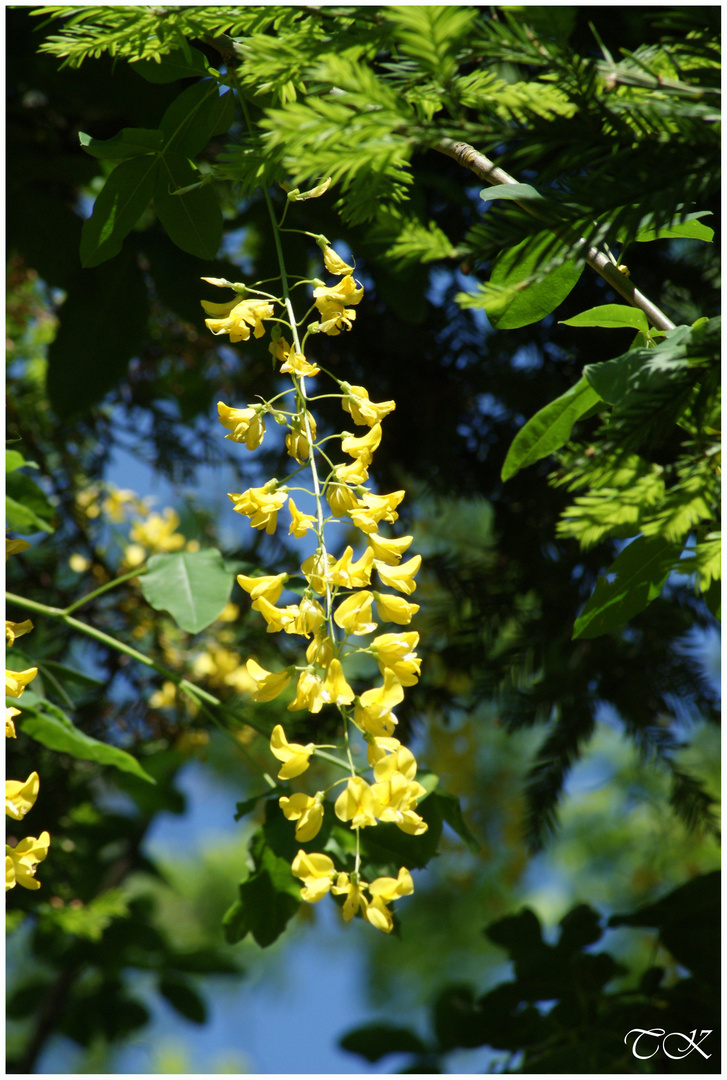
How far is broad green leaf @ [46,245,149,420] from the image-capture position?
3.80 feet

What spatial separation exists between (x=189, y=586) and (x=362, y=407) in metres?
0.32

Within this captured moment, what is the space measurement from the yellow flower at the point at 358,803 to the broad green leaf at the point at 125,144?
0.48 meters

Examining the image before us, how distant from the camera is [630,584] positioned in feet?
1.61

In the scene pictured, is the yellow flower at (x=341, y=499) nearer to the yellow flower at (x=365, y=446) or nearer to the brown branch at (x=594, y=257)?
the yellow flower at (x=365, y=446)

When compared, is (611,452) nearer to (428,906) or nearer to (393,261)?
→ (393,261)

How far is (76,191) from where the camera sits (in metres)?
1.41

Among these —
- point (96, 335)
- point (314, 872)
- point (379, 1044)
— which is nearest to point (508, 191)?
point (314, 872)

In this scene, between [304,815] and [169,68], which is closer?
[304,815]

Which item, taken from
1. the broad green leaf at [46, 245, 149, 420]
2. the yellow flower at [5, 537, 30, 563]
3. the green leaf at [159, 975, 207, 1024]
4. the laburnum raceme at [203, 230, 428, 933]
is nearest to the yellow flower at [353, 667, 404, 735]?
the laburnum raceme at [203, 230, 428, 933]

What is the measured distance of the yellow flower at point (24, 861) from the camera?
0.52 m

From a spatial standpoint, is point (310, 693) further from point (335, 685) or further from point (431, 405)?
point (431, 405)

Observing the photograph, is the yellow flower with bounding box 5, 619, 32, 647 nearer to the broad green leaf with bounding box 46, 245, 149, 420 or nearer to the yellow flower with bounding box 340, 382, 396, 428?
the yellow flower with bounding box 340, 382, 396, 428

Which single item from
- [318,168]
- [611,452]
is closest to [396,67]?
[318,168]

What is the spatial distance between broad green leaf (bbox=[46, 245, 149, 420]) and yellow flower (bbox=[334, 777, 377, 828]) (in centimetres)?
87
